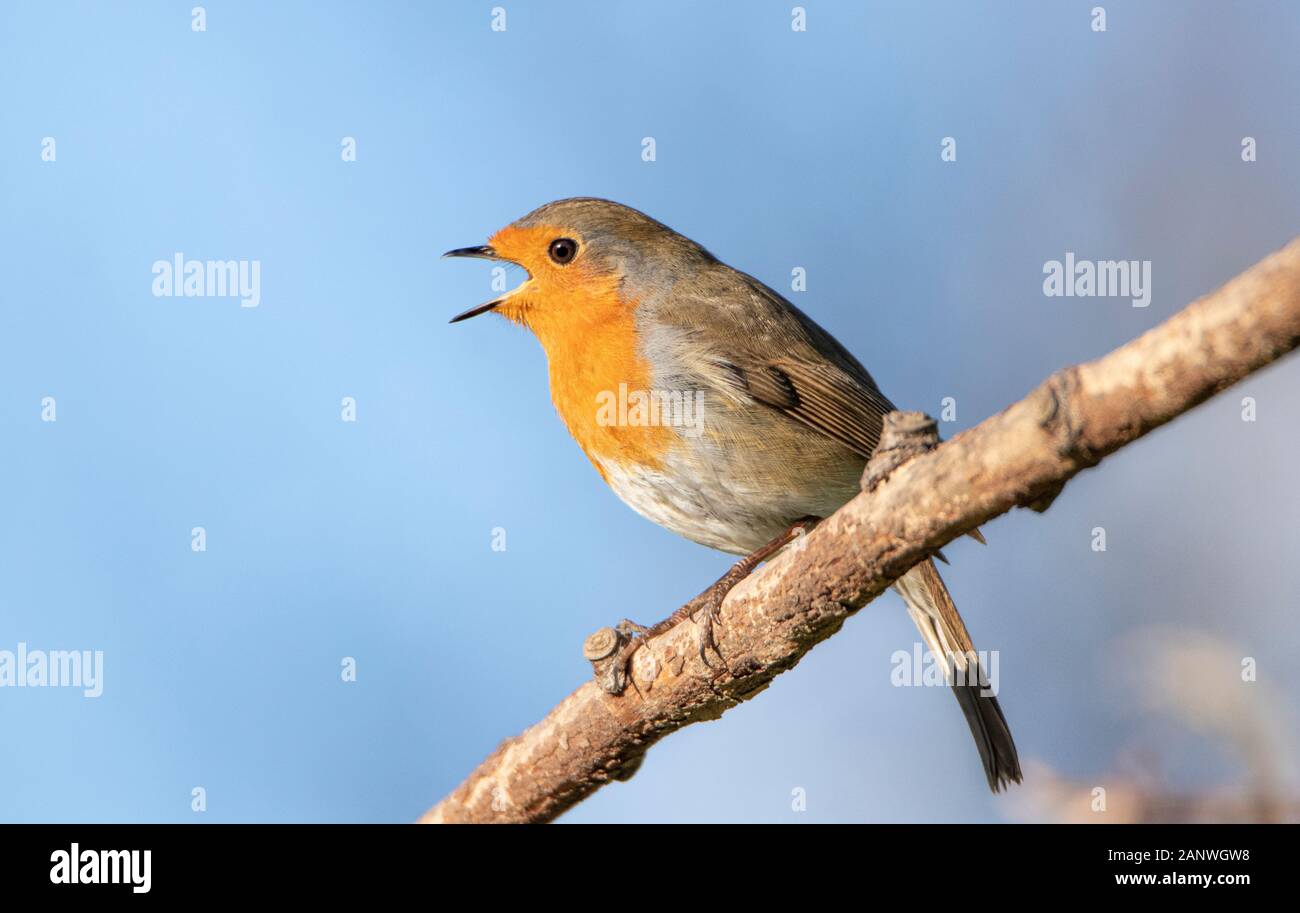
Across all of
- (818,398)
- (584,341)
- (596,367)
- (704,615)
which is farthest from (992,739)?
(584,341)

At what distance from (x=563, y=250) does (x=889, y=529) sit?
92.8 inches

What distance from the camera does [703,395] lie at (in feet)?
13.0

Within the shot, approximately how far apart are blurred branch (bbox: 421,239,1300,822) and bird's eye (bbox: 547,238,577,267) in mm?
1720

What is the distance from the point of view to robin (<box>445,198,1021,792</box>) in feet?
12.7

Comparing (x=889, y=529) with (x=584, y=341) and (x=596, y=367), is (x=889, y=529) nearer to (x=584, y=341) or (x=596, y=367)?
(x=596, y=367)

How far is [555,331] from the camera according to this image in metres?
4.38

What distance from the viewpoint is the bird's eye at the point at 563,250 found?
458 cm

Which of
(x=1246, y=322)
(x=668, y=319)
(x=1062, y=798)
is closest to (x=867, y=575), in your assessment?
(x=1062, y=798)

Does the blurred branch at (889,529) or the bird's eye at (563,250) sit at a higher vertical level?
the bird's eye at (563,250)

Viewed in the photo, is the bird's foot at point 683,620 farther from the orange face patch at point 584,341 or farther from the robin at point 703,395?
the orange face patch at point 584,341

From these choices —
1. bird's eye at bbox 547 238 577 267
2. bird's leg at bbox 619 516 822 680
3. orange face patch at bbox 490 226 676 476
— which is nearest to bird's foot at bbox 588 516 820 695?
bird's leg at bbox 619 516 822 680

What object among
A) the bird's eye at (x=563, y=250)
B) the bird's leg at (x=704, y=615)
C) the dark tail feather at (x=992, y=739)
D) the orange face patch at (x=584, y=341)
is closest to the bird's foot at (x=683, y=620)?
the bird's leg at (x=704, y=615)

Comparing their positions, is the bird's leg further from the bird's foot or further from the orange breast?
the orange breast
